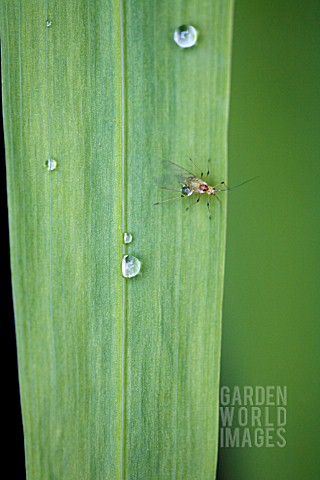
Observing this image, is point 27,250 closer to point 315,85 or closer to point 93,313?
point 93,313

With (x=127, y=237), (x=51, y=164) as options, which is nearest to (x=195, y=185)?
(x=127, y=237)

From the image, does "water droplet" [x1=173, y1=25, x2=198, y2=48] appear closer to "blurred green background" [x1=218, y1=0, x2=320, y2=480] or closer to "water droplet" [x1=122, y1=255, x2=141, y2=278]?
"blurred green background" [x1=218, y1=0, x2=320, y2=480]

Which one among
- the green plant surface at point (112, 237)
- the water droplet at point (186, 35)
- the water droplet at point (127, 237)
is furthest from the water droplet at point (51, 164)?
the water droplet at point (186, 35)

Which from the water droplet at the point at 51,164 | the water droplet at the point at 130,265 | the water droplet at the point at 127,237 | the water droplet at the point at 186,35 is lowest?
the water droplet at the point at 130,265

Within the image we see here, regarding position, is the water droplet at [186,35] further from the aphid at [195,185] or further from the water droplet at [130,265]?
the water droplet at [130,265]

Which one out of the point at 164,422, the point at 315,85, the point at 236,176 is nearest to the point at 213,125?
the point at 236,176

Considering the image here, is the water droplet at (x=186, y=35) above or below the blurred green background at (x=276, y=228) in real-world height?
above
